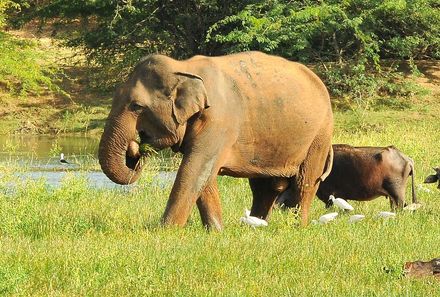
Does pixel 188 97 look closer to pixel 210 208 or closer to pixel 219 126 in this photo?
pixel 219 126

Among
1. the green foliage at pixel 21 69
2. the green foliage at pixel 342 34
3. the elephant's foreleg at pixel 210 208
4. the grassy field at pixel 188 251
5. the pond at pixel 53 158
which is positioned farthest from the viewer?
the green foliage at pixel 21 69

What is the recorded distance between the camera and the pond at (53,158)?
57.4 ft

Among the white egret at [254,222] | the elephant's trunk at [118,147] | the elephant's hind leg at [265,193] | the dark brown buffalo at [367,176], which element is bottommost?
the dark brown buffalo at [367,176]

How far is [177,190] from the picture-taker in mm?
10406

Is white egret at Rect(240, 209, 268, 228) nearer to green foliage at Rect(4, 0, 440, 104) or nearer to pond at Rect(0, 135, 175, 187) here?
pond at Rect(0, 135, 175, 187)

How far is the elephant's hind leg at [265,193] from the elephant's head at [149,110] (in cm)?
188

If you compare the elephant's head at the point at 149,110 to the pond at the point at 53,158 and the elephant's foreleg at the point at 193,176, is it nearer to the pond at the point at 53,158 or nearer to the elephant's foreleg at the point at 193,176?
the elephant's foreleg at the point at 193,176

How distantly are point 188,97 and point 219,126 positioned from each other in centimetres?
54

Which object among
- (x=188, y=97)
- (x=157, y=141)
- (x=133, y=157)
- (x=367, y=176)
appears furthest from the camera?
(x=367, y=176)

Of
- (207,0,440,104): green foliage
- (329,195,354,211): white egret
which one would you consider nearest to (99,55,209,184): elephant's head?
(329,195,354,211): white egret

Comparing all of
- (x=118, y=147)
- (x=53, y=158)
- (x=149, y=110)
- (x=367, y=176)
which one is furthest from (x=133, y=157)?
(x=53, y=158)

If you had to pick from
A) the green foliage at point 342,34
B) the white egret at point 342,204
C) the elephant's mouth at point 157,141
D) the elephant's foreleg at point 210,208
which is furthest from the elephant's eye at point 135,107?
the green foliage at point 342,34

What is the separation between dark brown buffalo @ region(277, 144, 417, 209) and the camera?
1420 cm

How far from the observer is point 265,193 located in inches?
473
